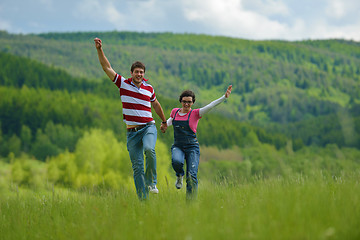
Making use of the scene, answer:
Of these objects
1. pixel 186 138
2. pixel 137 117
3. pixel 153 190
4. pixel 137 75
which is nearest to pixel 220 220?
pixel 153 190

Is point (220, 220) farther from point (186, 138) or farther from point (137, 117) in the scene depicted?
point (137, 117)

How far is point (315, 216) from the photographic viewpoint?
379 centimetres

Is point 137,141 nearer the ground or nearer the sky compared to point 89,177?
nearer the sky

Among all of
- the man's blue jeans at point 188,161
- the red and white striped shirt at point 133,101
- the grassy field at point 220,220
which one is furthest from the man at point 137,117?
→ the grassy field at point 220,220

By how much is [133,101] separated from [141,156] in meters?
0.90

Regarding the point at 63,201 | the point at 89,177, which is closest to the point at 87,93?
the point at 89,177

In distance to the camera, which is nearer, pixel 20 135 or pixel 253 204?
pixel 253 204

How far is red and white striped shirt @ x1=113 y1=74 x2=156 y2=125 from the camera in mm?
6336

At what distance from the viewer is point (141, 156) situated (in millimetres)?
6453

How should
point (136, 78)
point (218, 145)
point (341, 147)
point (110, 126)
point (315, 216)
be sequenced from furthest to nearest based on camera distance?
point (341, 147)
point (218, 145)
point (110, 126)
point (136, 78)
point (315, 216)

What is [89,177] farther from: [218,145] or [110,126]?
[218,145]

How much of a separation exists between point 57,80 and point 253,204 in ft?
545

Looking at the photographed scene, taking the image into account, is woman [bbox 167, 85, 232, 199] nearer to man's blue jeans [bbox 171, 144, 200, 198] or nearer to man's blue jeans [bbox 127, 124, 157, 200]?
man's blue jeans [bbox 171, 144, 200, 198]

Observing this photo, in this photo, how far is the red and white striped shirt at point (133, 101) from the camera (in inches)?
249
